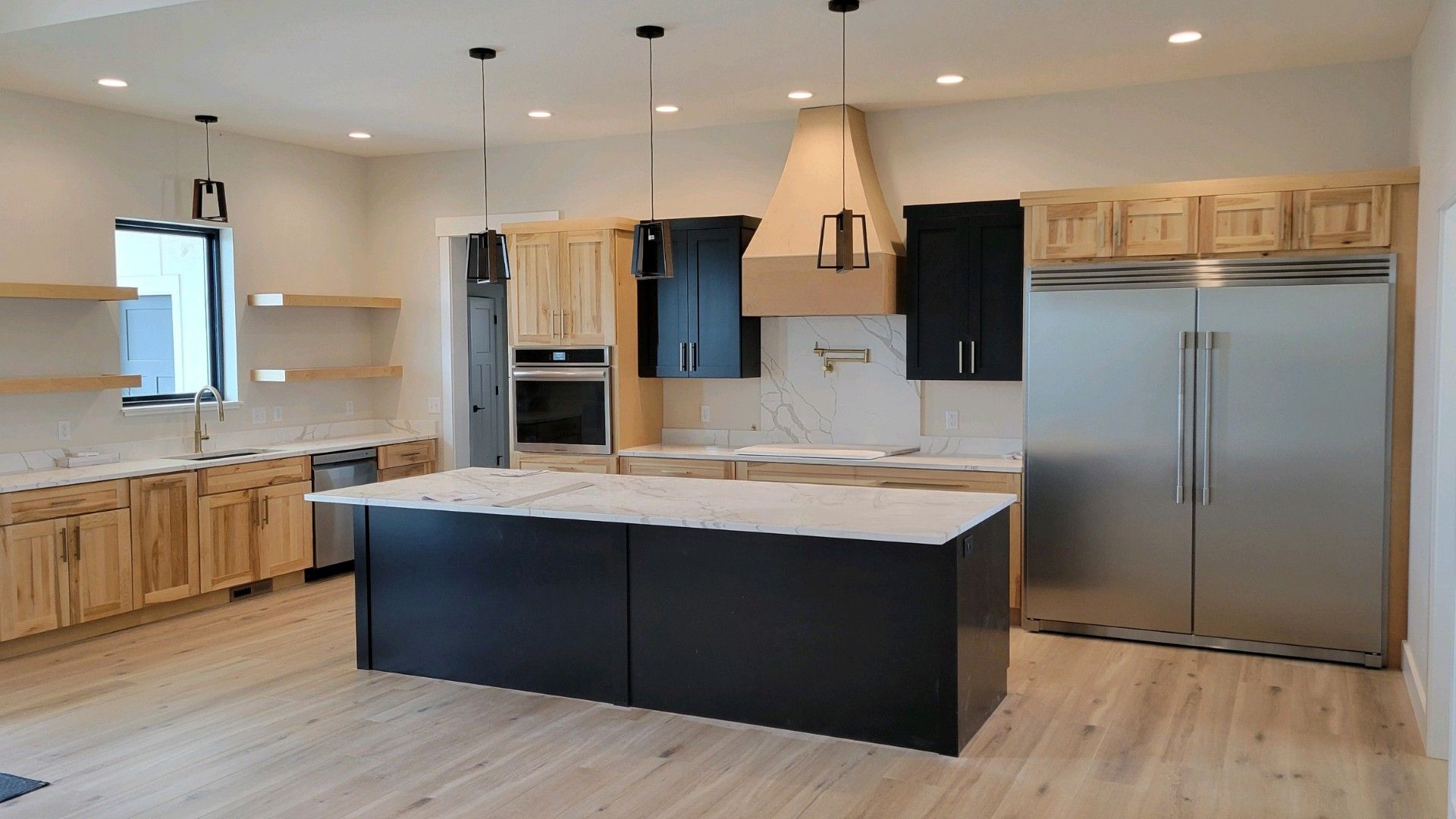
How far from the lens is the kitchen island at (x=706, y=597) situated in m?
3.82

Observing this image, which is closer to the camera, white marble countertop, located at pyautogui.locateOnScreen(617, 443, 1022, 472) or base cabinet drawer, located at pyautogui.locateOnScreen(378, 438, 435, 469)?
white marble countertop, located at pyautogui.locateOnScreen(617, 443, 1022, 472)

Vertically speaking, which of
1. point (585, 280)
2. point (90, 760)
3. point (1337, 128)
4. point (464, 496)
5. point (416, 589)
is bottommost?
point (90, 760)

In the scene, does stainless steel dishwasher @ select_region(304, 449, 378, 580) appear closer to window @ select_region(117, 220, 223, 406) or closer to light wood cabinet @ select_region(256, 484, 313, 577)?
light wood cabinet @ select_region(256, 484, 313, 577)

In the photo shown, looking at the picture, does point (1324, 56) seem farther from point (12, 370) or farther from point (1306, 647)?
point (12, 370)

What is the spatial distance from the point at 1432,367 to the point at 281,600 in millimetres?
5698

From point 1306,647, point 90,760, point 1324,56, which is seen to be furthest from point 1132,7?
point 90,760

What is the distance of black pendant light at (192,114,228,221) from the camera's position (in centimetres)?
633

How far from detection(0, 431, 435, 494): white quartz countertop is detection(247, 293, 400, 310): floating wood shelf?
2.84 feet

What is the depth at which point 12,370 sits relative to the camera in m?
5.57

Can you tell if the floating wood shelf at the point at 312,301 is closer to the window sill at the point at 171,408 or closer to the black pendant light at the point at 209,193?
the black pendant light at the point at 209,193

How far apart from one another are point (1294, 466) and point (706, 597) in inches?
108

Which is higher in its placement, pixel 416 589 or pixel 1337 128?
pixel 1337 128

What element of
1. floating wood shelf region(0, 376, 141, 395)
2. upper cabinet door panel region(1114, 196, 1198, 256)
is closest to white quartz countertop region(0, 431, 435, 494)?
floating wood shelf region(0, 376, 141, 395)

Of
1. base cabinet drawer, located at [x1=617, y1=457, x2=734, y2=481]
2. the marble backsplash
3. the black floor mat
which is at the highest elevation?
the marble backsplash
